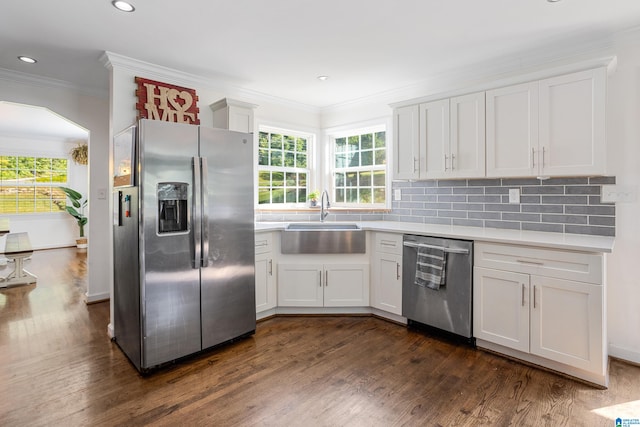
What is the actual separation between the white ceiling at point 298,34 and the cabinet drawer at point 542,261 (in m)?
1.54

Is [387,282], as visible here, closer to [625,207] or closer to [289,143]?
[625,207]

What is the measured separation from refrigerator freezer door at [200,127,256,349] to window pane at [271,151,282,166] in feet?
4.59

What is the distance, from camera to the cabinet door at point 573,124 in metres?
2.32

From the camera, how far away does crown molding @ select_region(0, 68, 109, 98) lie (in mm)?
3216

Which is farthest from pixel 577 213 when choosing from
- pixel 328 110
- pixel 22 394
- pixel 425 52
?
pixel 22 394

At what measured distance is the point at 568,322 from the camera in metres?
2.21

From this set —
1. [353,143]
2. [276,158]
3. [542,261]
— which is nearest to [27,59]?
[276,158]

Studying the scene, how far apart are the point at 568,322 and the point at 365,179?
2.54 m

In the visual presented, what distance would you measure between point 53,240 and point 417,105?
8122mm

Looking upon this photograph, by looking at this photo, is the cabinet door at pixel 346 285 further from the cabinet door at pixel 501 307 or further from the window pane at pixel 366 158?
the window pane at pixel 366 158

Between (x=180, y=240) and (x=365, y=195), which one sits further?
(x=365, y=195)

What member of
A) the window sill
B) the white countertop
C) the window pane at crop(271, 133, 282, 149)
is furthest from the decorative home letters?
the white countertop

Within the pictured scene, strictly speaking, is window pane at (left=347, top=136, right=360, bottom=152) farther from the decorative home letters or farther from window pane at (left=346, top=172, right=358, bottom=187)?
the decorative home letters

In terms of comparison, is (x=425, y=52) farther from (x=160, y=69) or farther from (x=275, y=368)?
(x=275, y=368)
